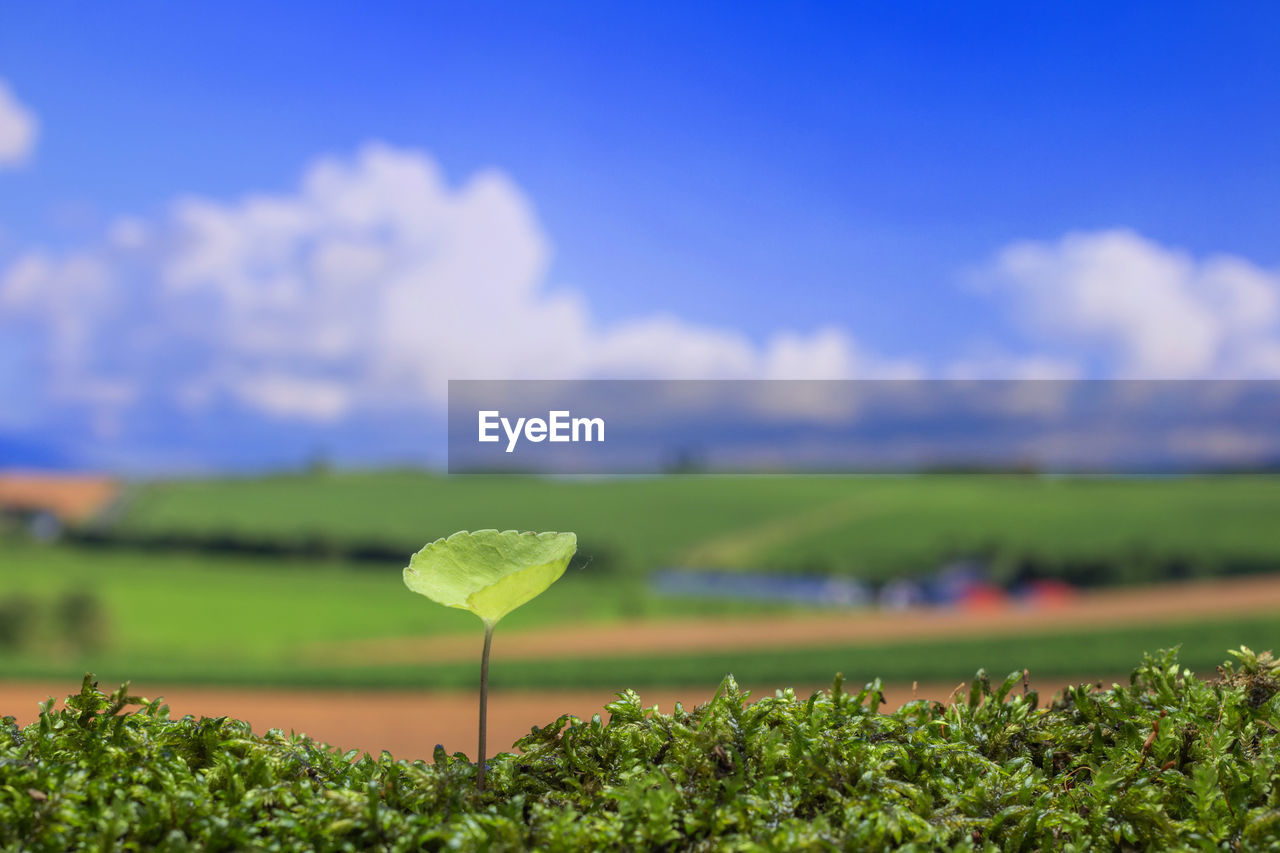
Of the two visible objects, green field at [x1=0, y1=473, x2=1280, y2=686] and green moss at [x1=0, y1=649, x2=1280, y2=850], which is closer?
green moss at [x1=0, y1=649, x2=1280, y2=850]

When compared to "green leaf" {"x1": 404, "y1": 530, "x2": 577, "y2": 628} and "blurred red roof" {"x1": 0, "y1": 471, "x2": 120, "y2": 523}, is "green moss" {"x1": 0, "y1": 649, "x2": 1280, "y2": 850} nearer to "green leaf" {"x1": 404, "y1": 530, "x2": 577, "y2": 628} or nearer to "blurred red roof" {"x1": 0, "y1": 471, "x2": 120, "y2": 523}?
"green leaf" {"x1": 404, "y1": 530, "x2": 577, "y2": 628}

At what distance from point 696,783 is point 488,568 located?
0.32m

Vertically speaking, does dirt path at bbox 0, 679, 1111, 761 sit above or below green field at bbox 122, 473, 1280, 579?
below

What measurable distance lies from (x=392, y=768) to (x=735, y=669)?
10.1 m

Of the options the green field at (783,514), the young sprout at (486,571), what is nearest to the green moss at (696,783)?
the young sprout at (486,571)

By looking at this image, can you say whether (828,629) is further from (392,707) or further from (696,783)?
(696,783)

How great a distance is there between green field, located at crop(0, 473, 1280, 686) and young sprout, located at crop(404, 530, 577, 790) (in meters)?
9.05

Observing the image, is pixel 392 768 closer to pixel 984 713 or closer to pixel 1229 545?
pixel 984 713

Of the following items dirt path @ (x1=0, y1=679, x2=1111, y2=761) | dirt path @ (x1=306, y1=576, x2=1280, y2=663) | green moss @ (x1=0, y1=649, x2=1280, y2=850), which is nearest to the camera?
green moss @ (x1=0, y1=649, x2=1280, y2=850)

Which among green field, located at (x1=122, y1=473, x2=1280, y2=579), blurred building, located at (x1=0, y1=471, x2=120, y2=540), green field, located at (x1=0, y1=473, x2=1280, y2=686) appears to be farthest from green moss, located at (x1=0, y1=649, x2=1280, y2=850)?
blurred building, located at (x1=0, y1=471, x2=120, y2=540)

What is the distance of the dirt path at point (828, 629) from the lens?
14.7 metres

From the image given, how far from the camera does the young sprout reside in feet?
3.04

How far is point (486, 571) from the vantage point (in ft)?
3.21

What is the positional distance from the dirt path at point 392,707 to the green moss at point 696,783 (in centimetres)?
748
